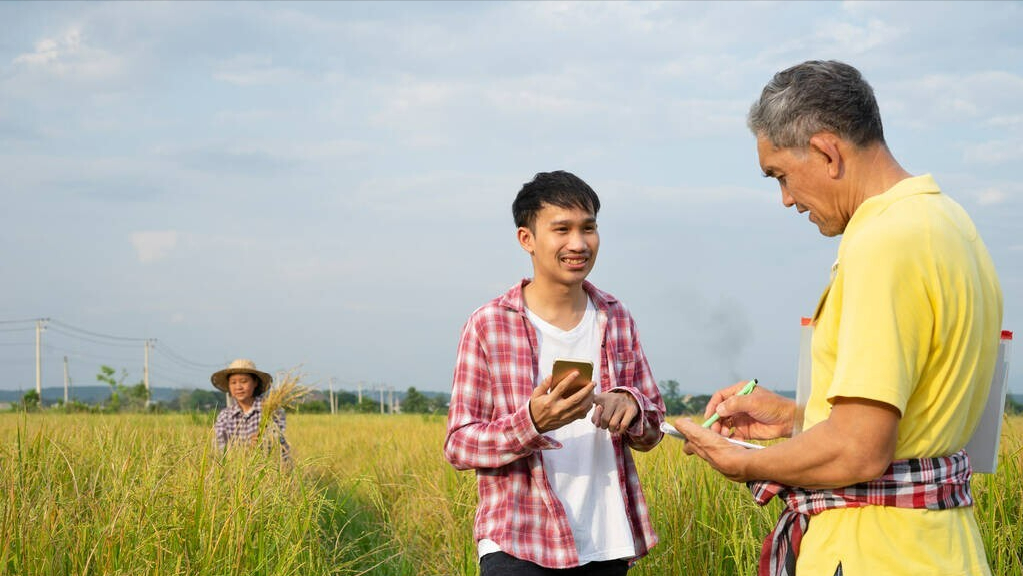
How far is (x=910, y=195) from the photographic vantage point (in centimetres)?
184

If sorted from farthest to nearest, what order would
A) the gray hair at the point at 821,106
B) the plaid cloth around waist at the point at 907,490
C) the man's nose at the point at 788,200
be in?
the man's nose at the point at 788,200, the gray hair at the point at 821,106, the plaid cloth around waist at the point at 907,490

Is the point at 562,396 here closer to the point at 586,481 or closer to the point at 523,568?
the point at 586,481

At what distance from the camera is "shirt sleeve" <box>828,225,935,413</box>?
67.1 inches

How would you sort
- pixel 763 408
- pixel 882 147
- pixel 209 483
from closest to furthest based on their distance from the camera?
1. pixel 882 147
2. pixel 763 408
3. pixel 209 483

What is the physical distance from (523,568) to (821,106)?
5.30ft

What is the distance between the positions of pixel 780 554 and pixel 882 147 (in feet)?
2.93

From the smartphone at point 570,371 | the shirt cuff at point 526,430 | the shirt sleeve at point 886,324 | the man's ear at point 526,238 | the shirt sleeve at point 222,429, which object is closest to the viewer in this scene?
the shirt sleeve at point 886,324

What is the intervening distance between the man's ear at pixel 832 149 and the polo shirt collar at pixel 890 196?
0.09 metres

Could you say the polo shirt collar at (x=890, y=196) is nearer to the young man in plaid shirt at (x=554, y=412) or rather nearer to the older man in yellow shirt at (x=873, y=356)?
the older man in yellow shirt at (x=873, y=356)

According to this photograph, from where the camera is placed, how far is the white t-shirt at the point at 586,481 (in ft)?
9.51

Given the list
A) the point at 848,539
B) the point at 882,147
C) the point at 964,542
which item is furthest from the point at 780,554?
the point at 882,147

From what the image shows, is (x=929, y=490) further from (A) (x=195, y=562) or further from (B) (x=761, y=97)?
(A) (x=195, y=562)

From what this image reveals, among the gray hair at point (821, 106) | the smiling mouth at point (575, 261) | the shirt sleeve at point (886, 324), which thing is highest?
the gray hair at point (821, 106)

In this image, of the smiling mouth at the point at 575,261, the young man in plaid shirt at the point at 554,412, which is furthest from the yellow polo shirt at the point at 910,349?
the smiling mouth at the point at 575,261
